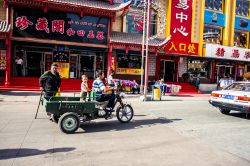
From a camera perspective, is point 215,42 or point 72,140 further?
point 215,42

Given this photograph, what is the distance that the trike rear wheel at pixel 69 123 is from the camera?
705 centimetres

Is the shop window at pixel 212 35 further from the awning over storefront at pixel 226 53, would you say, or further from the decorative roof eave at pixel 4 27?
the decorative roof eave at pixel 4 27

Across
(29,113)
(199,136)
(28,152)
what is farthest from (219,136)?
(29,113)

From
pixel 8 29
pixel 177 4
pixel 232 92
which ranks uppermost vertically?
pixel 177 4

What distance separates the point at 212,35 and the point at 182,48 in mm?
4505

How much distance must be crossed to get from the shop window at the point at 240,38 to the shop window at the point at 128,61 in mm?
12631

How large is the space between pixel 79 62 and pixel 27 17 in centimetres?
534

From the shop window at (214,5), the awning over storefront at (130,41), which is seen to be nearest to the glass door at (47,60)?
the awning over storefront at (130,41)

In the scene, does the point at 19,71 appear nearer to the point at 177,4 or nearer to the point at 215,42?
the point at 177,4

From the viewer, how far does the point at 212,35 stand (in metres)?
25.2

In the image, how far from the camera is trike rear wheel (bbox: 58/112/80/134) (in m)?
7.05

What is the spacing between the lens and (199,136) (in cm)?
735

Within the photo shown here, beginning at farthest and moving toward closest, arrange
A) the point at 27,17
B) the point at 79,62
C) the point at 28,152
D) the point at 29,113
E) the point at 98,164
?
the point at 79,62
the point at 27,17
the point at 29,113
the point at 28,152
the point at 98,164

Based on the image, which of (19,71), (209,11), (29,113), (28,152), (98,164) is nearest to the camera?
(98,164)
